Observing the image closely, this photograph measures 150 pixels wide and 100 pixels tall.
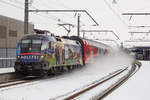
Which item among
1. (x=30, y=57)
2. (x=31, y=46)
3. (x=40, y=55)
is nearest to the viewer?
(x=40, y=55)

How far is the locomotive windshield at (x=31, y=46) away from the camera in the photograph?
1689 centimetres

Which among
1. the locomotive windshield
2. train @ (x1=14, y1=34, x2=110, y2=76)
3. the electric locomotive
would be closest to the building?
train @ (x1=14, y1=34, x2=110, y2=76)

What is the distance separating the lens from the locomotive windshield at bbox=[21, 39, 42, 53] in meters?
16.9

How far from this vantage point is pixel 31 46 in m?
17.1

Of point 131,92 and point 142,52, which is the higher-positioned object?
point 142,52

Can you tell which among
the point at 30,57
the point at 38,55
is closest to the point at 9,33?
the point at 30,57

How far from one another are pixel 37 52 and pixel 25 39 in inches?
56.8

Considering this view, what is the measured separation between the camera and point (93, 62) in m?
29.9

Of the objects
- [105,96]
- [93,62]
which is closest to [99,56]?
[93,62]

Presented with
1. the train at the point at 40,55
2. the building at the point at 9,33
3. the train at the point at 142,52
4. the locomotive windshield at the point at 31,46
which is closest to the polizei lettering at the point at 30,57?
the train at the point at 40,55

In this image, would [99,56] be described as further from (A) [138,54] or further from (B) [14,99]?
(A) [138,54]

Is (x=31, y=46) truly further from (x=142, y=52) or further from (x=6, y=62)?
(x=142, y=52)

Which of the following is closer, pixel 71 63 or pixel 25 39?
pixel 25 39

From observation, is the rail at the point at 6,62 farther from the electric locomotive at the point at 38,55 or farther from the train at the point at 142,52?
the train at the point at 142,52
